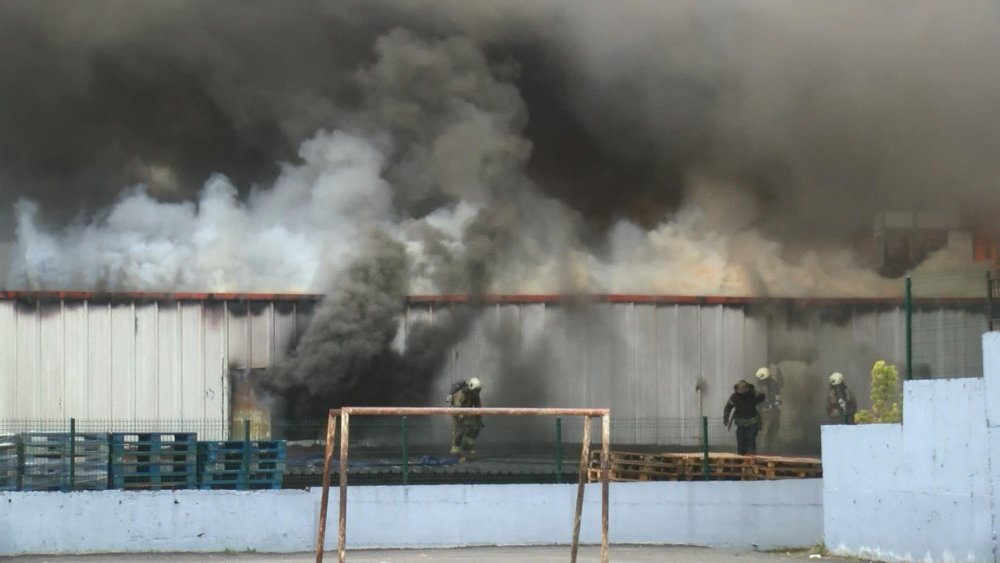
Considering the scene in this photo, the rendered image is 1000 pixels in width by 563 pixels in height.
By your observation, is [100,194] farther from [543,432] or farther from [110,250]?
[543,432]

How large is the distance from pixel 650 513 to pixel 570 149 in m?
20.4

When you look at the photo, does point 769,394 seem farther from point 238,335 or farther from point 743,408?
point 238,335

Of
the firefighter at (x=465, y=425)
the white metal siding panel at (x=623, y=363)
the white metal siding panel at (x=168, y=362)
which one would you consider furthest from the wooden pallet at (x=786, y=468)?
the white metal siding panel at (x=168, y=362)

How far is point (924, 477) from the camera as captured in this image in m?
16.3

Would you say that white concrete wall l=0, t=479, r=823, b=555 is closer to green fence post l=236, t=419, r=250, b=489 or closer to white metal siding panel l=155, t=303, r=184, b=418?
green fence post l=236, t=419, r=250, b=489

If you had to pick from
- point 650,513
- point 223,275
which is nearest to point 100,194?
point 223,275

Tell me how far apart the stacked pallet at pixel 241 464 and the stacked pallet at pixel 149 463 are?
168 millimetres

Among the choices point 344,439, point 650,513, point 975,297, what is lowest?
point 650,513

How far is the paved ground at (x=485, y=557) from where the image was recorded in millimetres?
18062

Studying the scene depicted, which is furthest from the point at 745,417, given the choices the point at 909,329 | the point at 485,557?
the point at 909,329

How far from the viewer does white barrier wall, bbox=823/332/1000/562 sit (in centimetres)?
1521

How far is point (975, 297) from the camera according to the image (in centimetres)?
1650

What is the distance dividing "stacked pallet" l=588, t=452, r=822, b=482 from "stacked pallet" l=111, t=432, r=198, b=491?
6.45 metres

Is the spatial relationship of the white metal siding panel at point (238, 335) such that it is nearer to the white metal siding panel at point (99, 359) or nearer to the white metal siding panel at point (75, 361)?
the white metal siding panel at point (99, 359)
